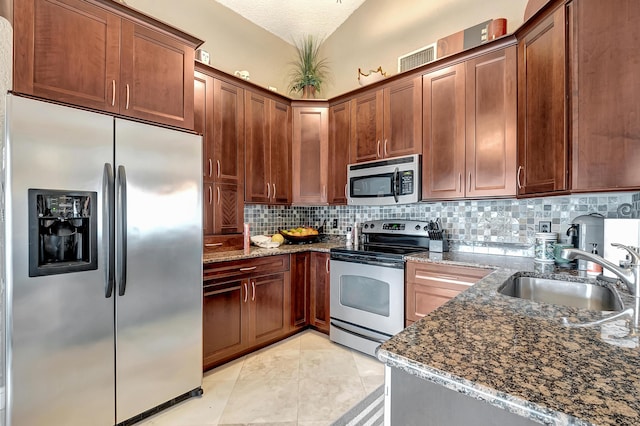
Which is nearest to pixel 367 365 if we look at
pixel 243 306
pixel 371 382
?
pixel 371 382

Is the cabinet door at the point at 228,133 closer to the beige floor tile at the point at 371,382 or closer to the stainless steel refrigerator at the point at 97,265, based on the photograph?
the stainless steel refrigerator at the point at 97,265

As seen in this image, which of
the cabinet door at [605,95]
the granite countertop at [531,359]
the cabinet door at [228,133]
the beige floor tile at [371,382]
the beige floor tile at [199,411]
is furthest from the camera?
the cabinet door at [228,133]

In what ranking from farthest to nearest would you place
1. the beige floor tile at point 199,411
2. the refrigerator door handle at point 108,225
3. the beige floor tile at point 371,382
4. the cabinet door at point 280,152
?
the cabinet door at point 280,152 < the beige floor tile at point 371,382 < the beige floor tile at point 199,411 < the refrigerator door handle at point 108,225

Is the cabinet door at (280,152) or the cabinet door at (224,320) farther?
the cabinet door at (280,152)

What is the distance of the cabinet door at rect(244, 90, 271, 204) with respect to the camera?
2.89 meters

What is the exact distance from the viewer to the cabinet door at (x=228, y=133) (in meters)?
2.63

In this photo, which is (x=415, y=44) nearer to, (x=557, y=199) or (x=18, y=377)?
(x=557, y=199)

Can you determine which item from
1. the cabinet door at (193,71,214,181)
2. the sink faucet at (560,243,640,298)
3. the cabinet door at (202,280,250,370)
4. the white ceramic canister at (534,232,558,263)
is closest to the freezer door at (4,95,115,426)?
the cabinet door at (202,280,250,370)

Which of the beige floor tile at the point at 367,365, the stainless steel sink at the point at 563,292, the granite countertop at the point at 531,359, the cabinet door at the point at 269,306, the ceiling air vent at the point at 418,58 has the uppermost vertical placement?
the ceiling air vent at the point at 418,58

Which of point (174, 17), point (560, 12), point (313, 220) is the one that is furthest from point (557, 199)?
point (174, 17)

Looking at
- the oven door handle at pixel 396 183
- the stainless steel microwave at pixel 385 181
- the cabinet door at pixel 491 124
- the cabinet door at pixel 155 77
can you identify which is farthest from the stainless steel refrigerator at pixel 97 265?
the cabinet door at pixel 491 124

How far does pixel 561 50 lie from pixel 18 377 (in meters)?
3.24

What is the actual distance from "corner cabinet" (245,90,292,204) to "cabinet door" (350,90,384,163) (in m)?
0.74

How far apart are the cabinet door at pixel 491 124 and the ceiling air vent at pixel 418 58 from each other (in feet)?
1.66
